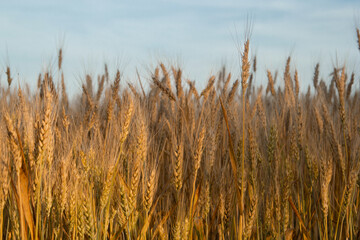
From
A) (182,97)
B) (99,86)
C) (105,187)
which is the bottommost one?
(105,187)

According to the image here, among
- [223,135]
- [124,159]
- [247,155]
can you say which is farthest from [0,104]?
[247,155]


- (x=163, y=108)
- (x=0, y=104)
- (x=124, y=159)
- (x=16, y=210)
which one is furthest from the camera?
(x=163, y=108)

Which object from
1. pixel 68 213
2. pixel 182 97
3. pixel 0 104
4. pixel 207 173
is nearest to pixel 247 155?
pixel 207 173

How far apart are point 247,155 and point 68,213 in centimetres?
97

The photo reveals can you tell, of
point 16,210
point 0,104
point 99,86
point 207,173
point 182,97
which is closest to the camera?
point 16,210

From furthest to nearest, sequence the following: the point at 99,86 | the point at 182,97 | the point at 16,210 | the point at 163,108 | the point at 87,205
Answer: the point at 99,86, the point at 163,108, the point at 182,97, the point at 16,210, the point at 87,205

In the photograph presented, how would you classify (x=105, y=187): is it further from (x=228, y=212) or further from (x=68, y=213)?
(x=228, y=212)

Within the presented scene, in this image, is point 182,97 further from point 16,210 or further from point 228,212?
point 16,210

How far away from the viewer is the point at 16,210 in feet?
6.13

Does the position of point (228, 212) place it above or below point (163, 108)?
below

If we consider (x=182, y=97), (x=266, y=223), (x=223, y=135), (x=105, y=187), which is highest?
(x=182, y=97)

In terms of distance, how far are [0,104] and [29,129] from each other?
1.13 meters

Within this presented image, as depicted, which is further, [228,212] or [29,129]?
[228,212]

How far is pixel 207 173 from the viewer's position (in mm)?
2062
